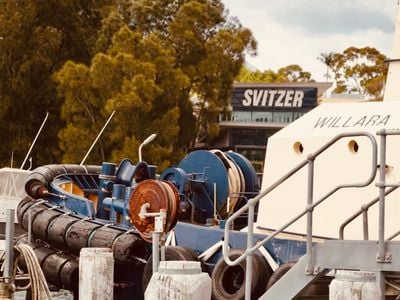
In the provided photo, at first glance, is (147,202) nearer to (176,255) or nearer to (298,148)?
(176,255)

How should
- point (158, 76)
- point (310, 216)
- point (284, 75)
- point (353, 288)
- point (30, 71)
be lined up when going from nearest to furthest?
point (353, 288)
point (310, 216)
point (158, 76)
point (30, 71)
point (284, 75)

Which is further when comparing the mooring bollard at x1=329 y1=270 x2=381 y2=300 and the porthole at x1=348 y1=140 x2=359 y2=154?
the porthole at x1=348 y1=140 x2=359 y2=154

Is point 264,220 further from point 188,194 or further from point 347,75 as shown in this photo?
point 347,75

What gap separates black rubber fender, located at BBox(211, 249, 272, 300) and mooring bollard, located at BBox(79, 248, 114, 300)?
2.90 m

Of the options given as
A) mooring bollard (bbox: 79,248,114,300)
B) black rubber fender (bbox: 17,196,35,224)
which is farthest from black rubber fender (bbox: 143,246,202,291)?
black rubber fender (bbox: 17,196,35,224)

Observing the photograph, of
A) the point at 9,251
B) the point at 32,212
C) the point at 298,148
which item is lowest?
the point at 9,251

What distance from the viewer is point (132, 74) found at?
3575 centimetres

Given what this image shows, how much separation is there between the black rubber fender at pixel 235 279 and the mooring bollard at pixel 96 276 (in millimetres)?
2897

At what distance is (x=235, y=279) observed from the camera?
12.3 m

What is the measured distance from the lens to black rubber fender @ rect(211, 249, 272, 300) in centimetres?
1176

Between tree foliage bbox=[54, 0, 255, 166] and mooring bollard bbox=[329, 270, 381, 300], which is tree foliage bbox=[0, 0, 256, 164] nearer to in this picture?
tree foliage bbox=[54, 0, 255, 166]

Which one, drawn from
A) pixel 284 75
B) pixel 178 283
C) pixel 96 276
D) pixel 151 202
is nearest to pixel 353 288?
pixel 178 283

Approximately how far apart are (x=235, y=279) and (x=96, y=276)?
3588 mm

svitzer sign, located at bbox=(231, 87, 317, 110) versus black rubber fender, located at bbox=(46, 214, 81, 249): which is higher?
svitzer sign, located at bbox=(231, 87, 317, 110)
